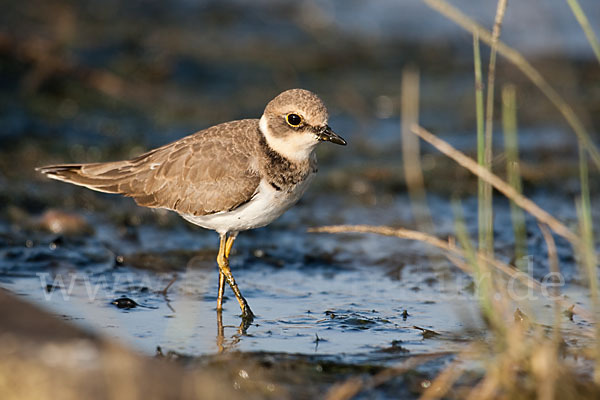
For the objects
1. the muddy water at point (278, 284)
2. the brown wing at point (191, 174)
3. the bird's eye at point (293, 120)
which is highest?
the bird's eye at point (293, 120)

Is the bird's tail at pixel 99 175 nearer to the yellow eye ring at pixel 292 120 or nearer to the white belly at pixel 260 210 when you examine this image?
the white belly at pixel 260 210

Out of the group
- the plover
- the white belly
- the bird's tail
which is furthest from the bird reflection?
the bird's tail

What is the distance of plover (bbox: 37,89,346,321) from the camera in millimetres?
6590

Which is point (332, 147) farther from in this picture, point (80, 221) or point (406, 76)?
point (80, 221)

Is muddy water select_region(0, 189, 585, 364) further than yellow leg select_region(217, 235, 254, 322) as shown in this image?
No

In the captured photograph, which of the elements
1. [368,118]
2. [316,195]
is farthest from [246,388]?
[368,118]

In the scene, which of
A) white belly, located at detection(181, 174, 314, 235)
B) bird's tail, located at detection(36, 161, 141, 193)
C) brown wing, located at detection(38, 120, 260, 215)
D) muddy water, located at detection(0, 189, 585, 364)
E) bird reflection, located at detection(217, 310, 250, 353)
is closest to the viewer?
bird reflection, located at detection(217, 310, 250, 353)

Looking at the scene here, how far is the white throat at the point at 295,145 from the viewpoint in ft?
21.9

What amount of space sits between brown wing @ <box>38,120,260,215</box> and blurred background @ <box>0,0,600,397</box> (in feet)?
2.59

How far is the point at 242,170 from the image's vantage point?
6.65m

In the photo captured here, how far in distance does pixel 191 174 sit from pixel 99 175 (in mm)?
961

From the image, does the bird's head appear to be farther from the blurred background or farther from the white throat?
the blurred background

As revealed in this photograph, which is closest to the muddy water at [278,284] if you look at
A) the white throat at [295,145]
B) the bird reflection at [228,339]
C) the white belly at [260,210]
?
the bird reflection at [228,339]

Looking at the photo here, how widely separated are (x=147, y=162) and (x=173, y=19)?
8014mm
